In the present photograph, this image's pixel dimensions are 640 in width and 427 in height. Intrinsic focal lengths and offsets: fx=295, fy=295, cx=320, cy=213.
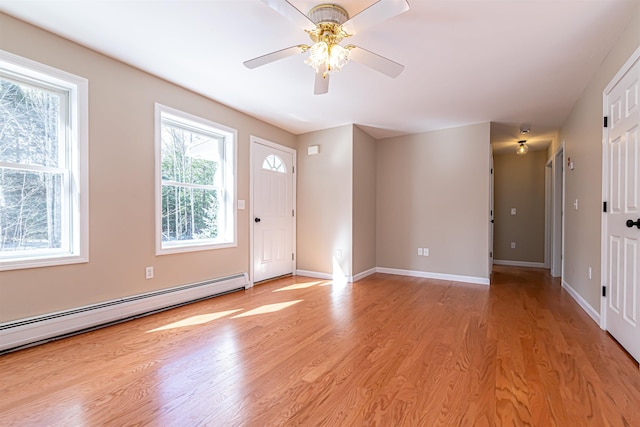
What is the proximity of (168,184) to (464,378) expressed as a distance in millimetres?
3200

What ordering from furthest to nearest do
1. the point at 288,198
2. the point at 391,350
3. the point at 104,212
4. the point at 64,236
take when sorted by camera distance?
1. the point at 288,198
2. the point at 104,212
3. the point at 64,236
4. the point at 391,350

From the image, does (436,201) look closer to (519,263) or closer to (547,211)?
(547,211)

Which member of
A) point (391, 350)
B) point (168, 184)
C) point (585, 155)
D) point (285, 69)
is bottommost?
point (391, 350)

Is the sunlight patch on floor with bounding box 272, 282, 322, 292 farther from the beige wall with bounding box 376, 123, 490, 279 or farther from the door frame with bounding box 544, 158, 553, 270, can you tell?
the door frame with bounding box 544, 158, 553, 270

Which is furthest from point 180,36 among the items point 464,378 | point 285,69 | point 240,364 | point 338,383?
point 464,378

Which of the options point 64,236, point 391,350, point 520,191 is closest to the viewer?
point 391,350

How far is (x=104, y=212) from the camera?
2.63 metres

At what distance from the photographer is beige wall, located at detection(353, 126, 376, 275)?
14.9 ft

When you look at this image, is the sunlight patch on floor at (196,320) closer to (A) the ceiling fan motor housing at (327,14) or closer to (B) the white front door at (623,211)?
(A) the ceiling fan motor housing at (327,14)

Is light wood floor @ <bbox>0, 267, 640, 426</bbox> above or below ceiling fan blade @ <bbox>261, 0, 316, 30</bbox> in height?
below

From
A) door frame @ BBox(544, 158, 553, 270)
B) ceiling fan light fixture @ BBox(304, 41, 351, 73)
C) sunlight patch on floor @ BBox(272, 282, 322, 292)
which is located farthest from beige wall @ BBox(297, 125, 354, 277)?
door frame @ BBox(544, 158, 553, 270)

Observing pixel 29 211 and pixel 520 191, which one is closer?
pixel 29 211

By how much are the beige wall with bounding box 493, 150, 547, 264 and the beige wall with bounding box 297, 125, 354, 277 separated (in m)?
3.74

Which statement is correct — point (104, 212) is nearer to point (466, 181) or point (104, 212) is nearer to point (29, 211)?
point (29, 211)
